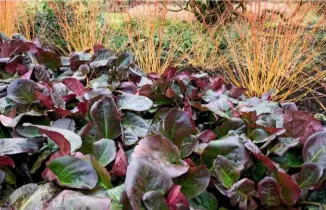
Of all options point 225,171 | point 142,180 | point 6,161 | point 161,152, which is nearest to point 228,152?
point 225,171

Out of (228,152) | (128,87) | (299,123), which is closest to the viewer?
(228,152)

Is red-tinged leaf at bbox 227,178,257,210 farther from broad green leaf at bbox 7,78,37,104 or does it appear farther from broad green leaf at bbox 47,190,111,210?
broad green leaf at bbox 7,78,37,104

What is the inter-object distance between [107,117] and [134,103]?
0.15 metres

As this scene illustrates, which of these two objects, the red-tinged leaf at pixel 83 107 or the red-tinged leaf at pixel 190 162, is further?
the red-tinged leaf at pixel 83 107

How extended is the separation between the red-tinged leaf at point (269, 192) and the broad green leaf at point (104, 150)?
1.11 feet

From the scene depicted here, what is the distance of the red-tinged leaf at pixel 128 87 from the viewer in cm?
135

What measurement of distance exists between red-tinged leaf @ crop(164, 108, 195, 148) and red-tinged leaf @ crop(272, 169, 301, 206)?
0.23 m

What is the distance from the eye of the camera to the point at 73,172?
0.79 m

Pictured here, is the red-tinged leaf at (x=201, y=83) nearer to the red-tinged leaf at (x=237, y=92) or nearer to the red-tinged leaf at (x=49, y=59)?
the red-tinged leaf at (x=237, y=92)

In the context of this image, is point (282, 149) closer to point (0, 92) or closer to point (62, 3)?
point (0, 92)

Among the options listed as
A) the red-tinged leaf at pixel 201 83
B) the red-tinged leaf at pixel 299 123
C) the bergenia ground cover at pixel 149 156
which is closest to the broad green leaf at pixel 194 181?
the bergenia ground cover at pixel 149 156

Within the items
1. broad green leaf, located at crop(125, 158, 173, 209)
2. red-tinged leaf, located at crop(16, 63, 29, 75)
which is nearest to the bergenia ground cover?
broad green leaf, located at crop(125, 158, 173, 209)

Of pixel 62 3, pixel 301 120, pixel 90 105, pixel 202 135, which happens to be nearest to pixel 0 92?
pixel 90 105

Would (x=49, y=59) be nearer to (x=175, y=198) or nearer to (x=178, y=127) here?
(x=178, y=127)
